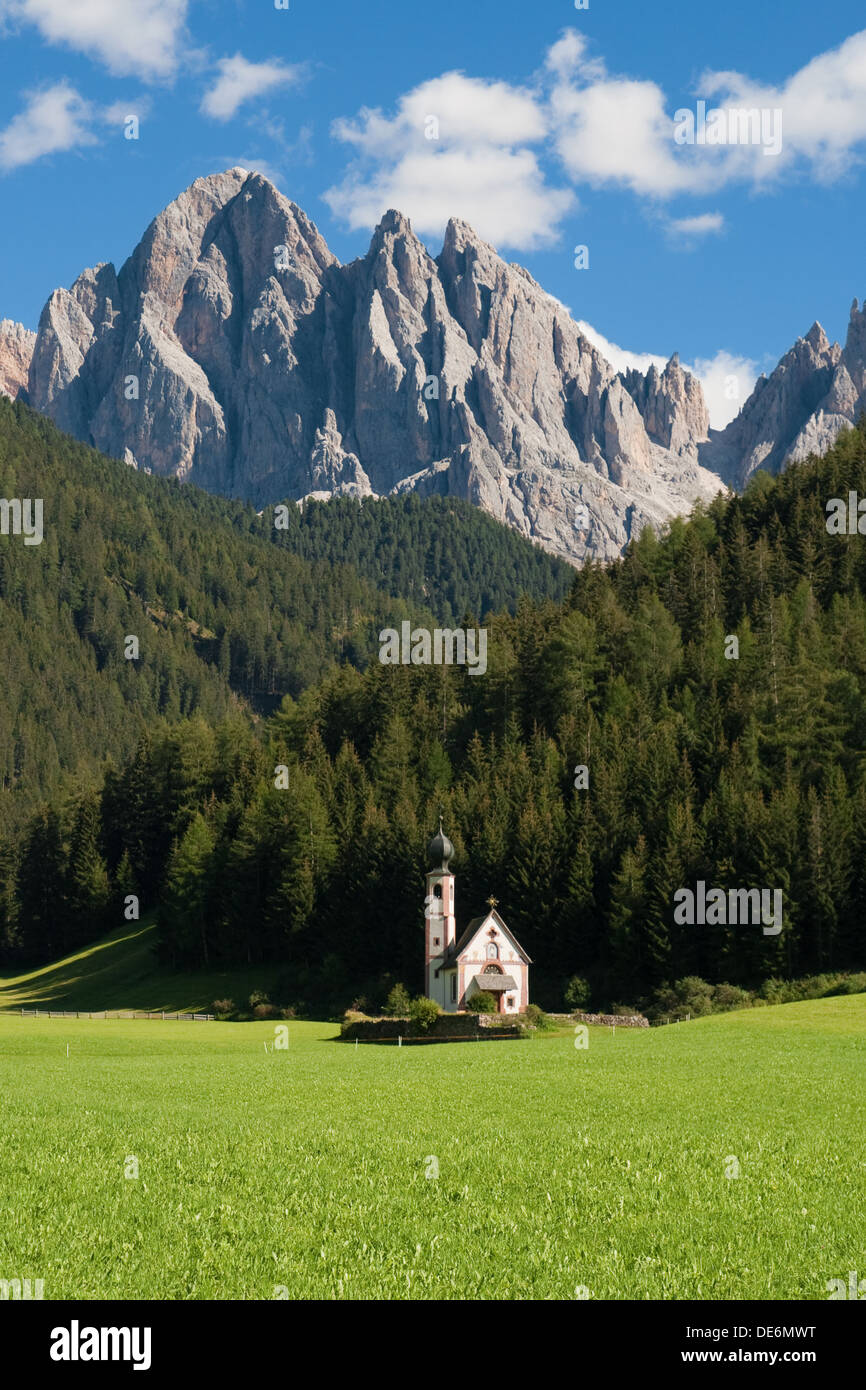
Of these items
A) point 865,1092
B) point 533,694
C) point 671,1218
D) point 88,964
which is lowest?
point 88,964

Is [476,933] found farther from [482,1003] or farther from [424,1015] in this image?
[424,1015]

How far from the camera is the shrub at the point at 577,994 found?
71875mm

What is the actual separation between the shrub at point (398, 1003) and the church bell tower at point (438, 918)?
2.87 metres

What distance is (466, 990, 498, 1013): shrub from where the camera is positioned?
67.3 m

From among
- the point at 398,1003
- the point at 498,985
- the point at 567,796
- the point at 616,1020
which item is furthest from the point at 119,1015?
the point at 616,1020

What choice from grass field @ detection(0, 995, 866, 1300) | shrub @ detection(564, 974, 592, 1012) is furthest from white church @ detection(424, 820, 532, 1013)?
grass field @ detection(0, 995, 866, 1300)

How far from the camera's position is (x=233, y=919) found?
94.1 meters

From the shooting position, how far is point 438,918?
77562 millimetres

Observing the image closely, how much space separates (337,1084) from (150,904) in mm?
87973

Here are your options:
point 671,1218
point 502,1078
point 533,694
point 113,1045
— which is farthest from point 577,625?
point 671,1218

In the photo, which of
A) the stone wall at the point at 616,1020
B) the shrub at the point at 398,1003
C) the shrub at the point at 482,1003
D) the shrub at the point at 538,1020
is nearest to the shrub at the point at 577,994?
the stone wall at the point at 616,1020

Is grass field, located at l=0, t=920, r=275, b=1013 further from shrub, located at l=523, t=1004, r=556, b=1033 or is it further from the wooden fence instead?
shrub, located at l=523, t=1004, r=556, b=1033

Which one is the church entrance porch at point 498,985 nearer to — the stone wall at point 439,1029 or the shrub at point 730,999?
the stone wall at point 439,1029
